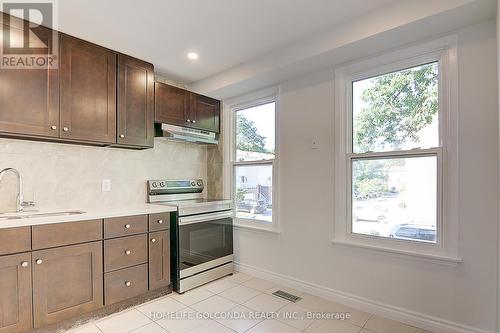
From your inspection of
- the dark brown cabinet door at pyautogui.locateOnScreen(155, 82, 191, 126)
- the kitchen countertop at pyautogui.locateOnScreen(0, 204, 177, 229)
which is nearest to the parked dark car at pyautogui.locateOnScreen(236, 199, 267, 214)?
the kitchen countertop at pyautogui.locateOnScreen(0, 204, 177, 229)

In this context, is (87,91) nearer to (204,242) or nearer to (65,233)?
(65,233)

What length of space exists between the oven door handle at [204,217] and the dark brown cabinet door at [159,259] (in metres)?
0.19

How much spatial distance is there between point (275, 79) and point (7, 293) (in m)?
2.93

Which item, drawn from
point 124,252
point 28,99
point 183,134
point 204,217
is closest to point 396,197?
point 204,217

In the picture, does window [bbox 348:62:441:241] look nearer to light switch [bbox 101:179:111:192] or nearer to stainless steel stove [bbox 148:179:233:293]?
stainless steel stove [bbox 148:179:233:293]

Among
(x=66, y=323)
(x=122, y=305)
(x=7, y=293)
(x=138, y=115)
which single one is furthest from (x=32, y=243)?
Result: (x=138, y=115)

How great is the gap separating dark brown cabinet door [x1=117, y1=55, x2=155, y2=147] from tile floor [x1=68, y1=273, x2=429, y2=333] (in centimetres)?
159

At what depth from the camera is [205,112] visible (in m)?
3.53

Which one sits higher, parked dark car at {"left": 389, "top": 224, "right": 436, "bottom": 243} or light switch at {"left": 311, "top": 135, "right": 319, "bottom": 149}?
light switch at {"left": 311, "top": 135, "right": 319, "bottom": 149}

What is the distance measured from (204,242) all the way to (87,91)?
1.92 m

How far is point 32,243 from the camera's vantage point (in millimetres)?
1904

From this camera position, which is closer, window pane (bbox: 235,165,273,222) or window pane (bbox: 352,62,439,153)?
window pane (bbox: 352,62,439,153)

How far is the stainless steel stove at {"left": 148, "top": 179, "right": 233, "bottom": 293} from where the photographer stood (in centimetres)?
279

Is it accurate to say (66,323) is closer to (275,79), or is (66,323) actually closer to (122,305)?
(122,305)
